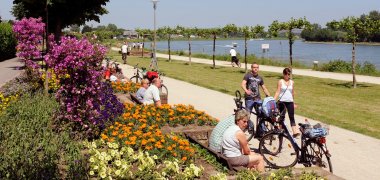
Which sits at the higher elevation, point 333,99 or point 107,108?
point 107,108

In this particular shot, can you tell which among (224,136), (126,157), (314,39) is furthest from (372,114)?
(314,39)

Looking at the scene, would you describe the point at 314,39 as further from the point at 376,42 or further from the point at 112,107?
the point at 112,107

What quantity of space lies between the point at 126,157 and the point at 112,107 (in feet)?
9.39

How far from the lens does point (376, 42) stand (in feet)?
454

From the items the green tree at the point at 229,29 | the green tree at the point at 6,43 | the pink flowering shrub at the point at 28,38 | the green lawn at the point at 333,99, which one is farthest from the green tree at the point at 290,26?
the green tree at the point at 6,43

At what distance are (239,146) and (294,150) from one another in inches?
81.7

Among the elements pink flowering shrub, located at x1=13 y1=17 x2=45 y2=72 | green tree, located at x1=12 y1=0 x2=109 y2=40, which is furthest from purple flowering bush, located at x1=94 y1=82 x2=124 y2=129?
green tree, located at x1=12 y1=0 x2=109 y2=40

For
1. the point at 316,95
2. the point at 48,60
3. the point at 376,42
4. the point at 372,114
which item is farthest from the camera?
the point at 376,42

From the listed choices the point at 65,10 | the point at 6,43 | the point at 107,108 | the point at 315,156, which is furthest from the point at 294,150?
the point at 6,43

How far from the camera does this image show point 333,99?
16.9 m

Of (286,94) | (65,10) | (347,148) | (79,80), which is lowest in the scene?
(347,148)

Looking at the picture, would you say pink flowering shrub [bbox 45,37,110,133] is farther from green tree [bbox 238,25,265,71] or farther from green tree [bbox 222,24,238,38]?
green tree [bbox 222,24,238,38]

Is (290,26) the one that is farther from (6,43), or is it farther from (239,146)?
(6,43)

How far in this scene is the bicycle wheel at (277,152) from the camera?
7875 millimetres
